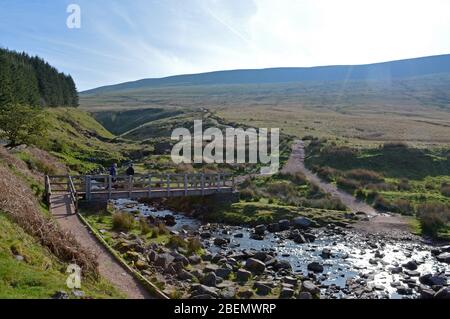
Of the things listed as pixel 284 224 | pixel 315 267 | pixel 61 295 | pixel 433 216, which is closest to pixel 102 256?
pixel 61 295

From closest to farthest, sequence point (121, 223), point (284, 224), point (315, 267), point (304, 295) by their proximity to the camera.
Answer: point (304, 295) → point (315, 267) → point (121, 223) → point (284, 224)

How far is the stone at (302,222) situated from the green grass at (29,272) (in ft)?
57.4

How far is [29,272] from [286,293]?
29.6 feet

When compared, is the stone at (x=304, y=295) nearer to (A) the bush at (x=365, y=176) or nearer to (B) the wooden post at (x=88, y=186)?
(B) the wooden post at (x=88, y=186)

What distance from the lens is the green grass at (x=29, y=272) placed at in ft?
35.8

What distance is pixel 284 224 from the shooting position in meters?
28.9

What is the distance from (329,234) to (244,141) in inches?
1621

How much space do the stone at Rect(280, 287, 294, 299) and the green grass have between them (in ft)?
20.7

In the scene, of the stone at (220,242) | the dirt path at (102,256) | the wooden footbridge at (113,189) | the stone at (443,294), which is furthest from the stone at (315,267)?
the wooden footbridge at (113,189)

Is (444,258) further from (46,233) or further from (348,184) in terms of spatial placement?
(46,233)

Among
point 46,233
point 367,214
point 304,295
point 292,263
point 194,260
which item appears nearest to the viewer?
point 46,233

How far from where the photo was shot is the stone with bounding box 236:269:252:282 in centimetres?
1828

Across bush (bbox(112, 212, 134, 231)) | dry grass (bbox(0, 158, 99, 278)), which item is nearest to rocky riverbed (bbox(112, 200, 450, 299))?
bush (bbox(112, 212, 134, 231))

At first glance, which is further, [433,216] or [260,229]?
[433,216]
